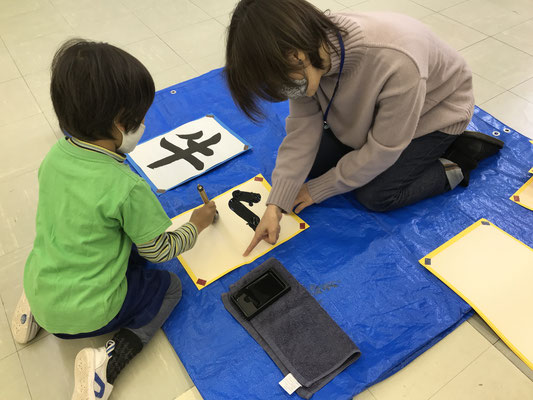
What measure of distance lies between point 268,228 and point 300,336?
1.10 ft

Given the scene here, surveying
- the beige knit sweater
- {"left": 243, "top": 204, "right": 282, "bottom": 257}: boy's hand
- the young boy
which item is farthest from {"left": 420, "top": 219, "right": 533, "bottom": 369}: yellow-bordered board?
the young boy

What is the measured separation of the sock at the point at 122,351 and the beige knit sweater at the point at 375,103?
0.57 m

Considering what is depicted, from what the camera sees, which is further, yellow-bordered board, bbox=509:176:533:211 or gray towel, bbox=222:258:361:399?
yellow-bordered board, bbox=509:176:533:211

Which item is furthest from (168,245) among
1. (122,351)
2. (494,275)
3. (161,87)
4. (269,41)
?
(161,87)

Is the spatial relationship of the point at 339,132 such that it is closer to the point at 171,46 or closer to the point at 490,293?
the point at 490,293

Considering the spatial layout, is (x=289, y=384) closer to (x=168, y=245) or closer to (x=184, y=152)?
(x=168, y=245)

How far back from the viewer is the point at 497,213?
130 centimetres

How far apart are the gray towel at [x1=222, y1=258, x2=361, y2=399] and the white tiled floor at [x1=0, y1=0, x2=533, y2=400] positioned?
14cm

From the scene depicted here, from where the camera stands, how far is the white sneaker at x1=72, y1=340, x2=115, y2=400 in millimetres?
949

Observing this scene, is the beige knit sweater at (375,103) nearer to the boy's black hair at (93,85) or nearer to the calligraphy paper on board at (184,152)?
the calligraphy paper on board at (184,152)

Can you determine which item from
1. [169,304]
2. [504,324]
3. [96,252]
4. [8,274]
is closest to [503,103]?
[504,324]

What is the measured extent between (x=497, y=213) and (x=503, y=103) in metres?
0.69

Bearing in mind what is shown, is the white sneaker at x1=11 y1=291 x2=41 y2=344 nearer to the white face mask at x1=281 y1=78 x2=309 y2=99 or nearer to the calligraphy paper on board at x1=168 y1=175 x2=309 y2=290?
the calligraphy paper on board at x1=168 y1=175 x2=309 y2=290

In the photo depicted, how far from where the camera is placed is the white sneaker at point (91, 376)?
95cm
